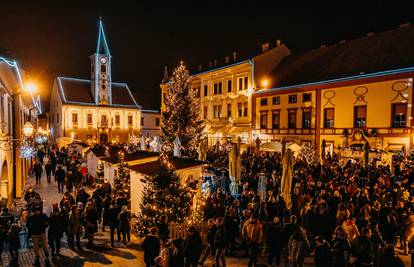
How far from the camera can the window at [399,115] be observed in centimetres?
2398

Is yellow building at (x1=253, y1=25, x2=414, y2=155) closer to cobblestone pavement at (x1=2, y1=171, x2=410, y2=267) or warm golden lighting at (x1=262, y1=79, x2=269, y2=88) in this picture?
warm golden lighting at (x1=262, y1=79, x2=269, y2=88)

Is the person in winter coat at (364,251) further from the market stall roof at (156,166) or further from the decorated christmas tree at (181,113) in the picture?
the decorated christmas tree at (181,113)

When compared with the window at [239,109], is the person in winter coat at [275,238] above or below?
below

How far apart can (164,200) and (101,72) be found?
167 ft

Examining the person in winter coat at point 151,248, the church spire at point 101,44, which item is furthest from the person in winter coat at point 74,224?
the church spire at point 101,44

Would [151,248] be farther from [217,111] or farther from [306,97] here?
[217,111]

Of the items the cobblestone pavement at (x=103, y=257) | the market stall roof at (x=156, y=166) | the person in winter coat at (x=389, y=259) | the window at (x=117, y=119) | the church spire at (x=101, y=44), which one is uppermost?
the church spire at (x=101, y=44)

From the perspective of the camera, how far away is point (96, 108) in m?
Result: 55.0

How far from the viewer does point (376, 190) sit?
12.7 metres

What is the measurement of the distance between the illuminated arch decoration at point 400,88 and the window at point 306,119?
7699 millimetres

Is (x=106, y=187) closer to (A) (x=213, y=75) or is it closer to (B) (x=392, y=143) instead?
(B) (x=392, y=143)

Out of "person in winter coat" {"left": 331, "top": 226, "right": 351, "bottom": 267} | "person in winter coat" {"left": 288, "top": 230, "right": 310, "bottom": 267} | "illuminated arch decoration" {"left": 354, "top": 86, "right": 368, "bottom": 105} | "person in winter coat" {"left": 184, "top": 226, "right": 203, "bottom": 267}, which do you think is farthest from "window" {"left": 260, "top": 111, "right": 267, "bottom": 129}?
"person in winter coat" {"left": 184, "top": 226, "right": 203, "bottom": 267}

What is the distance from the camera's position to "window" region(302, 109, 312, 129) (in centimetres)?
3084

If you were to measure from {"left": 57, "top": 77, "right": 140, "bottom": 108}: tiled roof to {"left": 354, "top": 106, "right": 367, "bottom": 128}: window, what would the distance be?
133 ft
